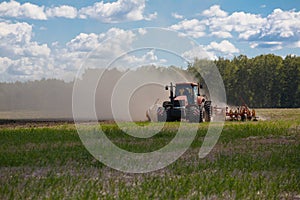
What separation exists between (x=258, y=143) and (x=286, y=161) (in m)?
5.01

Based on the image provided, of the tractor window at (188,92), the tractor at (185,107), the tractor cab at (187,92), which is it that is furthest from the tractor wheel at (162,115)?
the tractor window at (188,92)

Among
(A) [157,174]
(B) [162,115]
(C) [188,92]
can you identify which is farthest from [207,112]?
(A) [157,174]

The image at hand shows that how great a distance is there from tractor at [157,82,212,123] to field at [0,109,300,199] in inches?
412

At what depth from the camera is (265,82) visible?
88.2m

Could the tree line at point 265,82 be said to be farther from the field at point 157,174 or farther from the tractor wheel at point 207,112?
the field at point 157,174

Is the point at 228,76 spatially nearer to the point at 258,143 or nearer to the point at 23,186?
the point at 258,143

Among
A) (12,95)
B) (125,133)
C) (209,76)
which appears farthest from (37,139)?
(209,76)

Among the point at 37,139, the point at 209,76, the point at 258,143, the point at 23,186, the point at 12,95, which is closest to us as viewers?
the point at 23,186

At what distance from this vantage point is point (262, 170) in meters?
11.9

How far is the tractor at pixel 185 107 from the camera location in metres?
29.6

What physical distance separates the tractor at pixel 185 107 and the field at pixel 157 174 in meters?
10.5

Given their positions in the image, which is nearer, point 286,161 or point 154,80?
point 286,161

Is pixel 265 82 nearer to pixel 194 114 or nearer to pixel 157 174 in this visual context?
pixel 194 114

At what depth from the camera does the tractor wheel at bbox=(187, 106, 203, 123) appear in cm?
2925
